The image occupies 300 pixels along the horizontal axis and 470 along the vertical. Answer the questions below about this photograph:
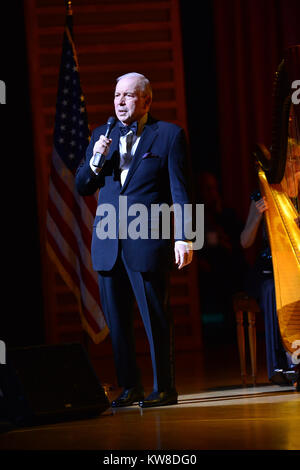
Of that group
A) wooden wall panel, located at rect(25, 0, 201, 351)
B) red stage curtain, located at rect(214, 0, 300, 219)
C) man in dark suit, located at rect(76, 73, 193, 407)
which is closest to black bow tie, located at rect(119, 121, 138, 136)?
man in dark suit, located at rect(76, 73, 193, 407)

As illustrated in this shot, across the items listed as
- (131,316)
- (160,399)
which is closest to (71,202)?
(131,316)

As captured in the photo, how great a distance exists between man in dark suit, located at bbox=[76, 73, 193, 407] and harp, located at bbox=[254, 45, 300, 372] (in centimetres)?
45

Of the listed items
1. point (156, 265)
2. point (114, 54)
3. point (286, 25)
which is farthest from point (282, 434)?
point (286, 25)

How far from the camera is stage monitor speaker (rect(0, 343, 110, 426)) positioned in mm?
3348

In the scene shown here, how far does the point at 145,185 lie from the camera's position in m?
3.66

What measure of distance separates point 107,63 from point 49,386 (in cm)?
372

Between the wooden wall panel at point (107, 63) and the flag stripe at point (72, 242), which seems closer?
the flag stripe at point (72, 242)

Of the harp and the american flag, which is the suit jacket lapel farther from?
the american flag

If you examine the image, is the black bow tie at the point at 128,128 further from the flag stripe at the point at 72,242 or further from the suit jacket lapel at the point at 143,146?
the flag stripe at the point at 72,242

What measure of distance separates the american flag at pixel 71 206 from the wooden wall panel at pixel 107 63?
49.3 inches

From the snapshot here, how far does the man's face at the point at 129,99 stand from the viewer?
363 centimetres

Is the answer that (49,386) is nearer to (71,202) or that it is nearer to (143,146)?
(143,146)

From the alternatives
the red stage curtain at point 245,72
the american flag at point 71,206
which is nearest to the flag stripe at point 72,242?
the american flag at point 71,206
